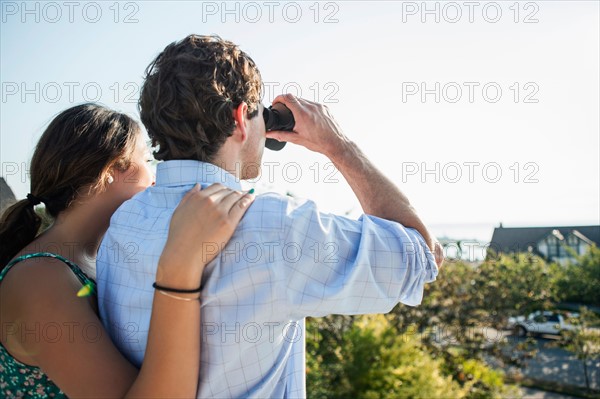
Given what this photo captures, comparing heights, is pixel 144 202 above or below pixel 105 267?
above

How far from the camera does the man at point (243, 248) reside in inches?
48.5

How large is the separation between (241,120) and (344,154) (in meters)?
0.39

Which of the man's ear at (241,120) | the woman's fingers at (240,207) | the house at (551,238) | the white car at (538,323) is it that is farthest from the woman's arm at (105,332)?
the house at (551,238)

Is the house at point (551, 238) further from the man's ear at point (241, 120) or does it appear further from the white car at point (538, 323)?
the man's ear at point (241, 120)

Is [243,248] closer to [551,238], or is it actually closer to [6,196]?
[6,196]

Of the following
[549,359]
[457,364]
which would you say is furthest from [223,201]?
[549,359]

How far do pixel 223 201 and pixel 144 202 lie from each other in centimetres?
29

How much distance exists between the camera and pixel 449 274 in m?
9.60

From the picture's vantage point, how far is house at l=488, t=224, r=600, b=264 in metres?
19.7

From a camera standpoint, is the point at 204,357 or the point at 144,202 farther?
the point at 144,202

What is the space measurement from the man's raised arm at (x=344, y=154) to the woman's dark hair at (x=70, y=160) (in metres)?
0.53

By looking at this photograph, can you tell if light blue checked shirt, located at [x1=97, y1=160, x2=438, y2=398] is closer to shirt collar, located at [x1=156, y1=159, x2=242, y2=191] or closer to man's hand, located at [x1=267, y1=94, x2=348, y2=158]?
shirt collar, located at [x1=156, y1=159, x2=242, y2=191]

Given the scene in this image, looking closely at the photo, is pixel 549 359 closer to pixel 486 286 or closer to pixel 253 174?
pixel 486 286

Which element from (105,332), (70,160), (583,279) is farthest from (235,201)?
(583,279)
